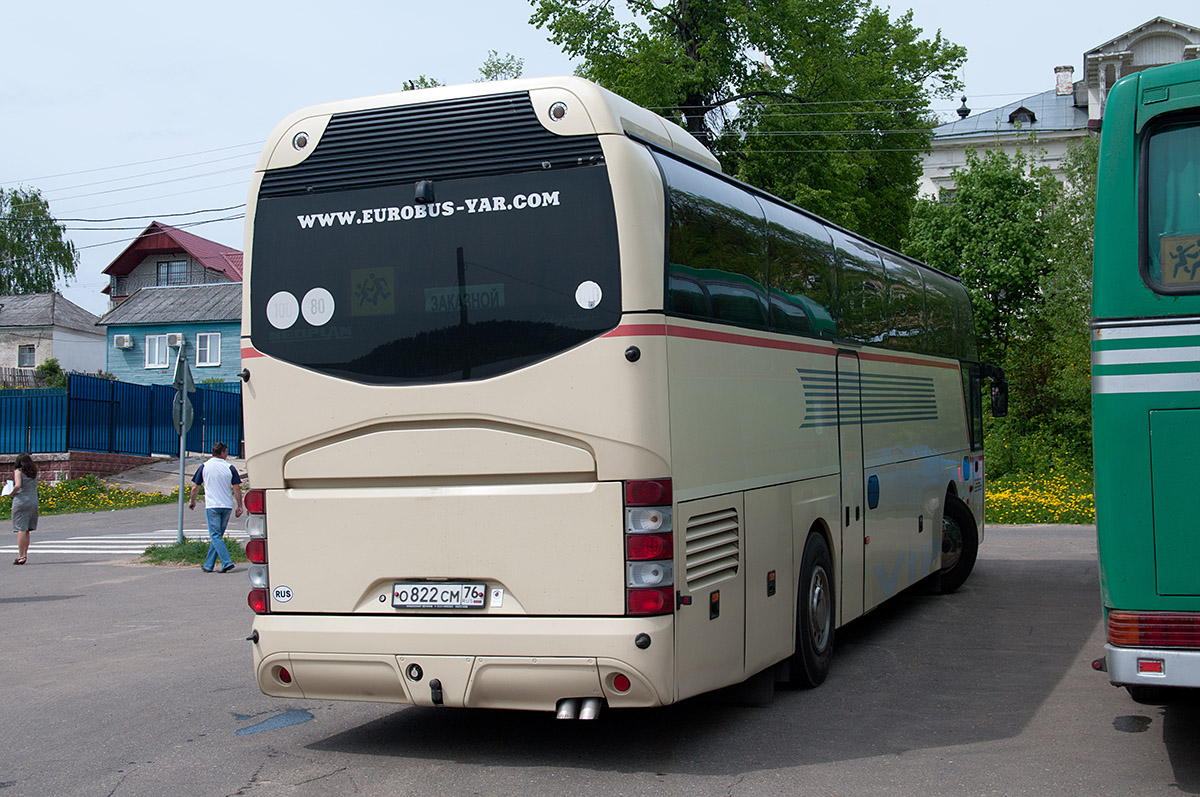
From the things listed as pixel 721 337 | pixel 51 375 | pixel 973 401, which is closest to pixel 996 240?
Answer: pixel 973 401

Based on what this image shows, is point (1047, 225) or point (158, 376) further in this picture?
point (158, 376)

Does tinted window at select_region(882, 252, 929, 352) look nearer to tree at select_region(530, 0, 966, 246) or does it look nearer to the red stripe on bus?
the red stripe on bus

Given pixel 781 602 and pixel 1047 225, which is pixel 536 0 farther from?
pixel 781 602

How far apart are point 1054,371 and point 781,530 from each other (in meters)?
25.4

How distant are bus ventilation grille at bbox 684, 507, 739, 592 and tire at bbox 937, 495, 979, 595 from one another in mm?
6773

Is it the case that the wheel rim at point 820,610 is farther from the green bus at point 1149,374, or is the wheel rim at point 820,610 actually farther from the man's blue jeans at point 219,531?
the man's blue jeans at point 219,531

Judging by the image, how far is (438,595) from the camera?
633 cm

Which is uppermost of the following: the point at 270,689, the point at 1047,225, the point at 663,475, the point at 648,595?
the point at 1047,225

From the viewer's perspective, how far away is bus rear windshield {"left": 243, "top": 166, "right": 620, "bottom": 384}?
6207 mm

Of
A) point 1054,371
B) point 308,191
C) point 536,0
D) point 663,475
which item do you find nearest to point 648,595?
point 663,475

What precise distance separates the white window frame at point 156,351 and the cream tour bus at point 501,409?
54337mm

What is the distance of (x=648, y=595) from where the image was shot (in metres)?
6.00

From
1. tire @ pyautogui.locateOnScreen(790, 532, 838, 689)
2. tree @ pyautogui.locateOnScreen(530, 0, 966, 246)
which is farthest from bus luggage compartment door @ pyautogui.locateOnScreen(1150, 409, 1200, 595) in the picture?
tree @ pyautogui.locateOnScreen(530, 0, 966, 246)

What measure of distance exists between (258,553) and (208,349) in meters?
53.2
